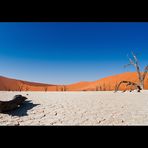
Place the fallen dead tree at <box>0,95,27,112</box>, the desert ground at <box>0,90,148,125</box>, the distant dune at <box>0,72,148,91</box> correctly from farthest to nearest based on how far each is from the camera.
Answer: the distant dune at <box>0,72,148,91</box>, the fallen dead tree at <box>0,95,27,112</box>, the desert ground at <box>0,90,148,125</box>

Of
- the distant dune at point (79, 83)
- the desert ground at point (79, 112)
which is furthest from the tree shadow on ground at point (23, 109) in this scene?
the distant dune at point (79, 83)

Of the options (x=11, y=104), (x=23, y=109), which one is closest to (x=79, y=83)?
(x=23, y=109)

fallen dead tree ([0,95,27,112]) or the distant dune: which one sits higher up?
the distant dune

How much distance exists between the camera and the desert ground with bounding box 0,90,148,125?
5152 millimetres

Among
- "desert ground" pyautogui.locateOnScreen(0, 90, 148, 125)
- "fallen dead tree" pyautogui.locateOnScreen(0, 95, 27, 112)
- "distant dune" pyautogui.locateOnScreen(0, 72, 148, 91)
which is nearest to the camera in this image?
"desert ground" pyautogui.locateOnScreen(0, 90, 148, 125)

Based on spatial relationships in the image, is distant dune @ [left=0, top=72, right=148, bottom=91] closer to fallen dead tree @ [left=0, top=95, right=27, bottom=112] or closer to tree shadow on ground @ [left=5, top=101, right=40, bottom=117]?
tree shadow on ground @ [left=5, top=101, right=40, bottom=117]

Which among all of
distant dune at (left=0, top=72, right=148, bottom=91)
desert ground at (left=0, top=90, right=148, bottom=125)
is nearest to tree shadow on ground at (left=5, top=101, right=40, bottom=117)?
desert ground at (left=0, top=90, right=148, bottom=125)

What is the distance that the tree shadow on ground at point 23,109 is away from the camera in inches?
223

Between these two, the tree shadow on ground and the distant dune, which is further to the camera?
the distant dune

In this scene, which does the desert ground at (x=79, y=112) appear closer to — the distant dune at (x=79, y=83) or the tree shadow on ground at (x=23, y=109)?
the tree shadow on ground at (x=23, y=109)
